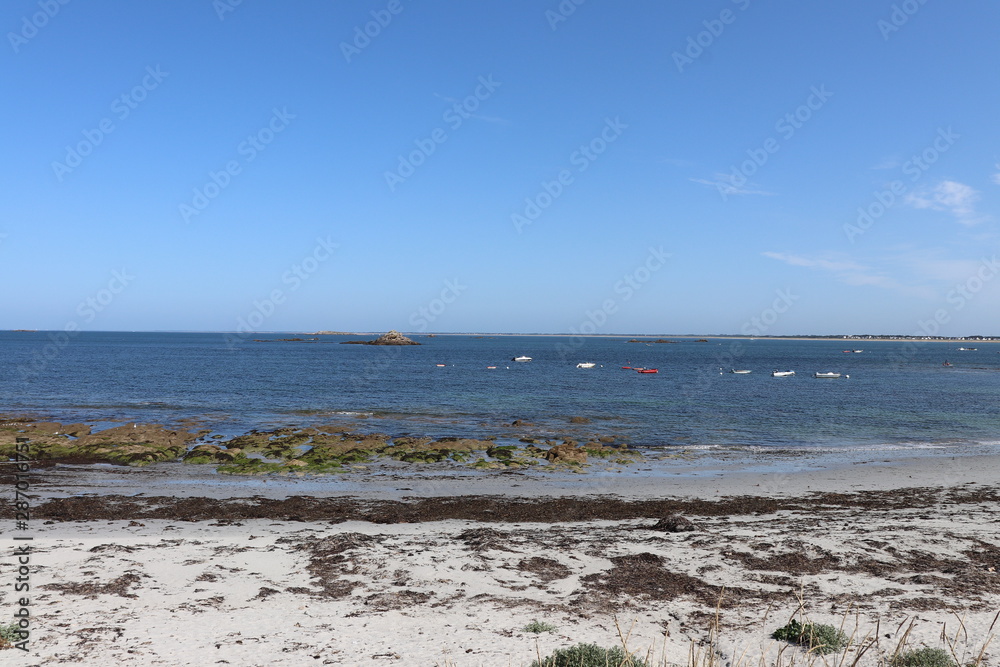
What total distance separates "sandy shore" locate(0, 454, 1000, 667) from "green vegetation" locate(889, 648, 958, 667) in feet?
2.02

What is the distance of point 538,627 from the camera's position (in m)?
9.20

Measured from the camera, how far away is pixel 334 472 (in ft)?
77.3

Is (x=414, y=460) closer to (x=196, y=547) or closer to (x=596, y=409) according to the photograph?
(x=196, y=547)

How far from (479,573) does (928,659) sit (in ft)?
23.0

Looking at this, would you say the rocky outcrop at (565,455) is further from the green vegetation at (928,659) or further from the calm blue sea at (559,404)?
the green vegetation at (928,659)

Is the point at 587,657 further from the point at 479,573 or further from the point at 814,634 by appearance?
the point at 479,573

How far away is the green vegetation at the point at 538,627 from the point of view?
9.15 m

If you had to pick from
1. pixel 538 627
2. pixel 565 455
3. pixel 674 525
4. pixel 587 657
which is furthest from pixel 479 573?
pixel 565 455

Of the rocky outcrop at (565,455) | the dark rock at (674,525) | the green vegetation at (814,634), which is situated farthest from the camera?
the rocky outcrop at (565,455)

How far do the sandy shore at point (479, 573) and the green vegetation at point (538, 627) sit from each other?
109mm

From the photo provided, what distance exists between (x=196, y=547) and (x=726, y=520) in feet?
42.2

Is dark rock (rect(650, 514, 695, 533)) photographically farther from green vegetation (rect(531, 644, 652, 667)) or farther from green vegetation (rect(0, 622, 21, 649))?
green vegetation (rect(0, 622, 21, 649))

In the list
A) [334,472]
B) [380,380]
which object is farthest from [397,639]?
[380,380]

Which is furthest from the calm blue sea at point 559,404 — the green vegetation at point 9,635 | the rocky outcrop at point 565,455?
the green vegetation at point 9,635
